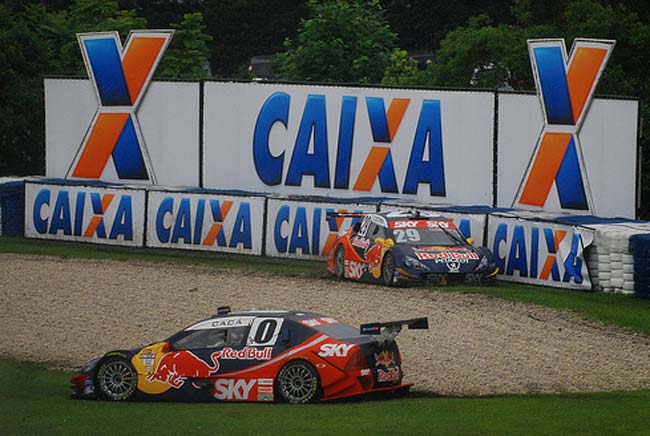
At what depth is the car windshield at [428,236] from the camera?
91.5 ft

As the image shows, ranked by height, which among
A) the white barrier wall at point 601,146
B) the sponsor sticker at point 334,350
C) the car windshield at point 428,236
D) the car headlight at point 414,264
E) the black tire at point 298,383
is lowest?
the black tire at point 298,383

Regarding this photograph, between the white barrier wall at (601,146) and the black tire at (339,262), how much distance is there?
14.6 feet

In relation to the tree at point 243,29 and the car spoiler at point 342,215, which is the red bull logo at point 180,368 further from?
the tree at point 243,29

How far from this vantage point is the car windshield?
27875mm

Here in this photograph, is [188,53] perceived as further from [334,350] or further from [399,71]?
[334,350]

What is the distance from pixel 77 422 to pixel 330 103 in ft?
58.9

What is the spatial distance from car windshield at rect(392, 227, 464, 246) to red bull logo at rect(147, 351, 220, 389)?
32.6 feet

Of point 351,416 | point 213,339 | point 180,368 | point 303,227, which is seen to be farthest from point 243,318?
point 303,227

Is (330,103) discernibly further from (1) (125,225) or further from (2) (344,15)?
(2) (344,15)

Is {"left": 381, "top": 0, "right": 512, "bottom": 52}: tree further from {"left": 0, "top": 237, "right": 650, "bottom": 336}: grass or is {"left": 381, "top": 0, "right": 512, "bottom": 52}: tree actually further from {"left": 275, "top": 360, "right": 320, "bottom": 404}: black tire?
{"left": 275, "top": 360, "right": 320, "bottom": 404}: black tire

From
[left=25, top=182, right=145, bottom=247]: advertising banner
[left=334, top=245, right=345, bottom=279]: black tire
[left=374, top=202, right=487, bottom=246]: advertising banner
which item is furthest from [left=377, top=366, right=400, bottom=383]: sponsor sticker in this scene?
[left=25, top=182, right=145, bottom=247]: advertising banner

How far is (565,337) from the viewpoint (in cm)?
2252

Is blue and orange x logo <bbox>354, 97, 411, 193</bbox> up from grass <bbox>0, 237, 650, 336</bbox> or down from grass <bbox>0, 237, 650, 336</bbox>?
up

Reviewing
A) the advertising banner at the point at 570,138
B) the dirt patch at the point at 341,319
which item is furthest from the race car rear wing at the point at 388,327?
the advertising banner at the point at 570,138
